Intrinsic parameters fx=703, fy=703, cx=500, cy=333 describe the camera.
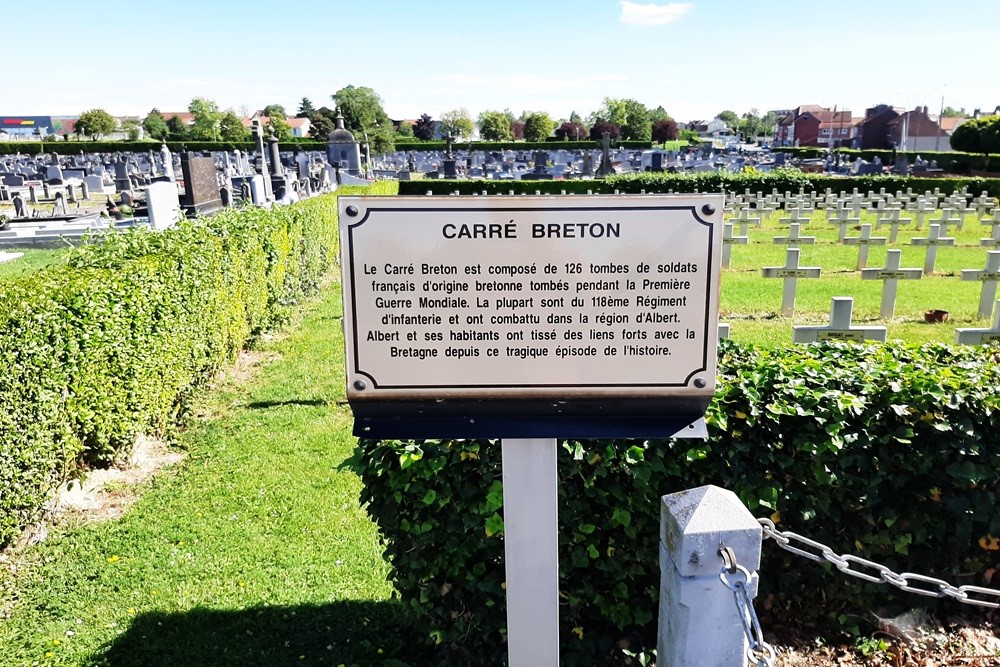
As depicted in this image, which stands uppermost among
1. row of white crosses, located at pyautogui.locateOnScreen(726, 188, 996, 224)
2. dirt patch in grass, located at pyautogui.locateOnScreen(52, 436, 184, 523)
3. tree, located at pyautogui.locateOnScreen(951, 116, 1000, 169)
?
tree, located at pyautogui.locateOnScreen(951, 116, 1000, 169)

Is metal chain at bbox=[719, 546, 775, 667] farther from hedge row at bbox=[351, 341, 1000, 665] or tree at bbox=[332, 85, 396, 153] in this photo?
tree at bbox=[332, 85, 396, 153]

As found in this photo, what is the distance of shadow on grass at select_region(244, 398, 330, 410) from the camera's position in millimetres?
6795

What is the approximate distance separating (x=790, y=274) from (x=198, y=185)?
10.3m

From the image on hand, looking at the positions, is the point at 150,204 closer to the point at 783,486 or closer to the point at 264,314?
the point at 264,314

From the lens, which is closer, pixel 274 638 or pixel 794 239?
pixel 274 638

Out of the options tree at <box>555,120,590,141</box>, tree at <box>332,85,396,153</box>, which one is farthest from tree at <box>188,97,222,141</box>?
tree at <box>555,120,590,141</box>

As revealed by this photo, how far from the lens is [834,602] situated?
331 centimetres

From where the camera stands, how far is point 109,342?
15.8 ft

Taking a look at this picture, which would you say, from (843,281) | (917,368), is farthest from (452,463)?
(843,281)

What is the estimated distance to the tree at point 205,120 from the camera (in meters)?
67.3

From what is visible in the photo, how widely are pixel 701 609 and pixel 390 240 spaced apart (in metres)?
1.45

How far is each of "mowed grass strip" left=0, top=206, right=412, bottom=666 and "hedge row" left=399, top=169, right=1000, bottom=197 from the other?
22141mm

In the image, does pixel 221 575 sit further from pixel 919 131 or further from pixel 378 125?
pixel 919 131

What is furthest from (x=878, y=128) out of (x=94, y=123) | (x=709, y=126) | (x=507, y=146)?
(x=94, y=123)
